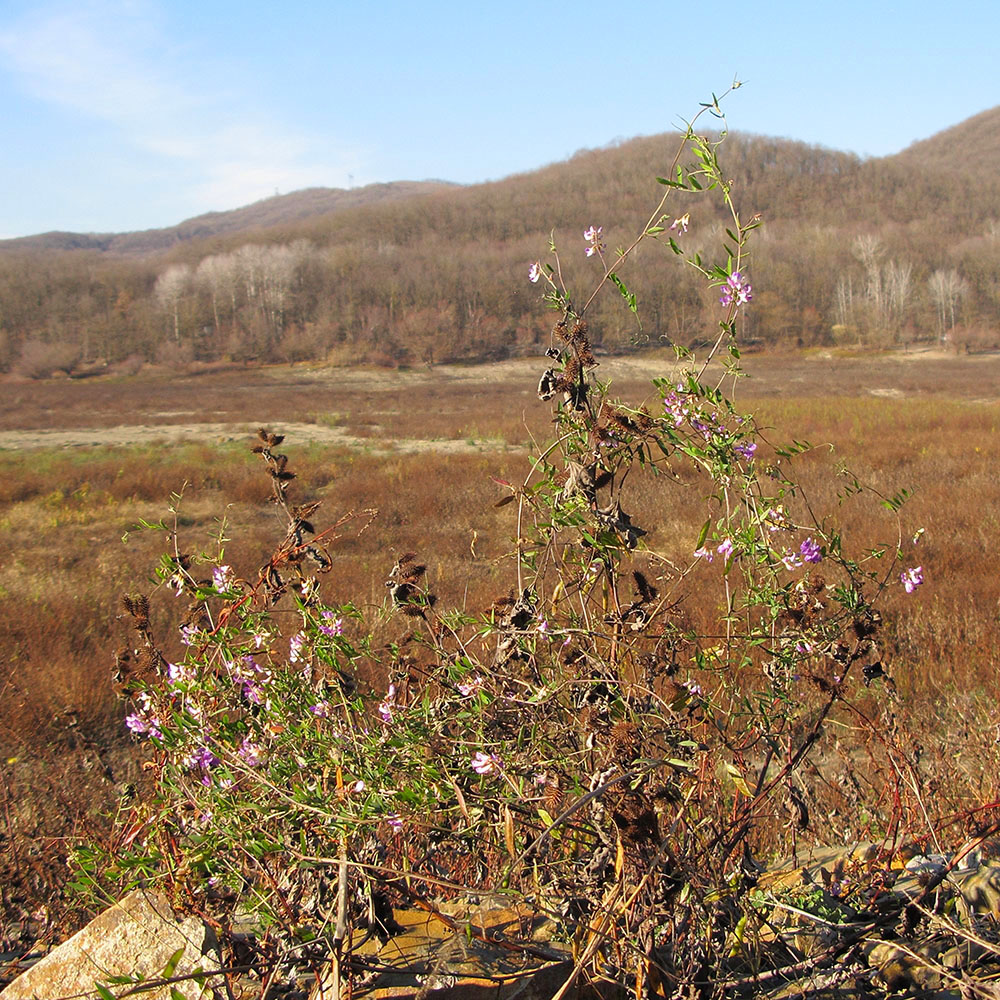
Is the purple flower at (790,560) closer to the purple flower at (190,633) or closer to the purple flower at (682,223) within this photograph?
the purple flower at (682,223)

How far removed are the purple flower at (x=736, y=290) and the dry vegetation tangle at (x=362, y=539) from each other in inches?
32.7

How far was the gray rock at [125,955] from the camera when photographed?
1649 millimetres

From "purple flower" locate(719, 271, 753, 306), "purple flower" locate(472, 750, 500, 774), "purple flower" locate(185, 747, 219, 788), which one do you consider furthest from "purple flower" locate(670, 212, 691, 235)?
"purple flower" locate(185, 747, 219, 788)

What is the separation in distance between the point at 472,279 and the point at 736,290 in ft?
231

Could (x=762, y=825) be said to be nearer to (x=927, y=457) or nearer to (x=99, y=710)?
(x=99, y=710)

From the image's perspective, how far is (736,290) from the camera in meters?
2.04

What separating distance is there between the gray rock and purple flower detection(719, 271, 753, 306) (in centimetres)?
191

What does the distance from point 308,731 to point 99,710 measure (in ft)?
11.4

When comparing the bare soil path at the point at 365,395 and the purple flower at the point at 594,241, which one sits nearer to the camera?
the purple flower at the point at 594,241

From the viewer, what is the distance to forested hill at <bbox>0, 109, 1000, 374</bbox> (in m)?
60.0

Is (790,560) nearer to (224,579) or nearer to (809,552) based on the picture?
(809,552)

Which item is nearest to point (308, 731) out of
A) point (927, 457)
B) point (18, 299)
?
point (927, 457)

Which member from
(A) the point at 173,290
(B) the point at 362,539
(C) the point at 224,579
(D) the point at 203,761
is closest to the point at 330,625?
(C) the point at 224,579

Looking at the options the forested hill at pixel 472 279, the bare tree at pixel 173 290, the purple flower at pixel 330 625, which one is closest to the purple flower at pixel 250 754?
the purple flower at pixel 330 625
